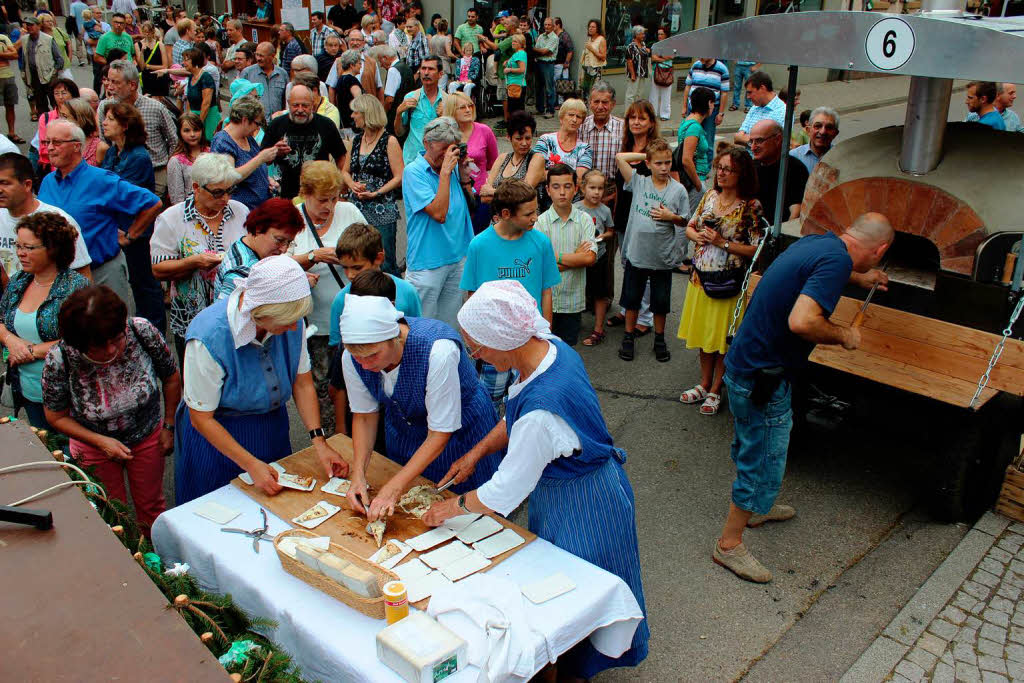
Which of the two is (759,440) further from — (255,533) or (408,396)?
(255,533)

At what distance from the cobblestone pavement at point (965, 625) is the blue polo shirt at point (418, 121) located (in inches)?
234

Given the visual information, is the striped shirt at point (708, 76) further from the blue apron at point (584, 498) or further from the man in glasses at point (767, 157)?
the blue apron at point (584, 498)

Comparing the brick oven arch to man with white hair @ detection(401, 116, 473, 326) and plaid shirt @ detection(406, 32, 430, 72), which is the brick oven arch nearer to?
man with white hair @ detection(401, 116, 473, 326)

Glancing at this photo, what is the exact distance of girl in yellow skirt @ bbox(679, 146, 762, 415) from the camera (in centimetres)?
559

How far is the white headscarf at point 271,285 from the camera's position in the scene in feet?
10.5

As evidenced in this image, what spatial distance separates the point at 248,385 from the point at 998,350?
3686 mm

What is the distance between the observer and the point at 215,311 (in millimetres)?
3398

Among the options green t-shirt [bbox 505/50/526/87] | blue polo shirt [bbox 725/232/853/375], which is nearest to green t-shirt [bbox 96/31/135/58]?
green t-shirt [bbox 505/50/526/87]

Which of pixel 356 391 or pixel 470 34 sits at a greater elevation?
pixel 470 34

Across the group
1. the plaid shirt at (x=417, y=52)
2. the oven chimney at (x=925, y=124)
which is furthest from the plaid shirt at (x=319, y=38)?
the oven chimney at (x=925, y=124)

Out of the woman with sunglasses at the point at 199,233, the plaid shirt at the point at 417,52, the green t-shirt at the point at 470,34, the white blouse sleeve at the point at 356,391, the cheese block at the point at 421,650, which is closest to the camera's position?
the cheese block at the point at 421,650

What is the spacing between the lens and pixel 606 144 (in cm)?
743

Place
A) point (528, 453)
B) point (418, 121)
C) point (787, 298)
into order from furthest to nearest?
point (418, 121) → point (787, 298) → point (528, 453)

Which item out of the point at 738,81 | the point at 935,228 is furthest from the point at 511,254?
the point at 738,81
